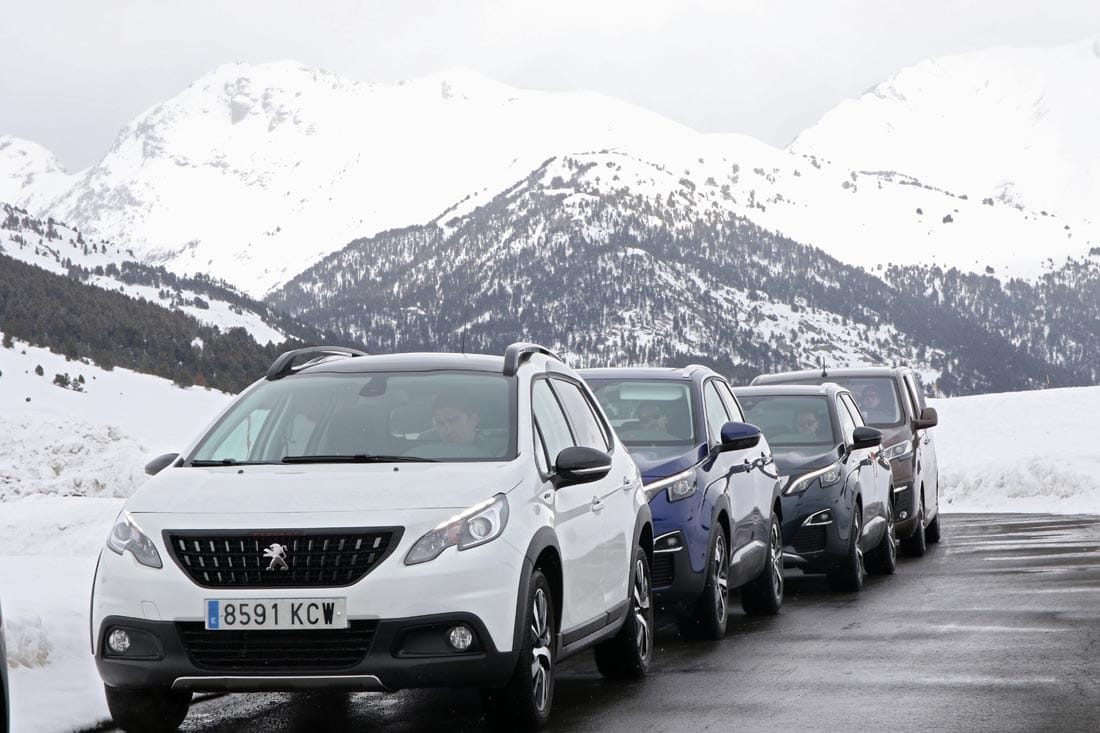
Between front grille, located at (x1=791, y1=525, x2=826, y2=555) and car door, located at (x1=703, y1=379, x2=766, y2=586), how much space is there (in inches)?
71.2

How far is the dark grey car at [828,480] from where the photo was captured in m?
13.2

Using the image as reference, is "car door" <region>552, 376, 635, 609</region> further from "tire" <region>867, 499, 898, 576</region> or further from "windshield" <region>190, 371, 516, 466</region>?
"tire" <region>867, 499, 898, 576</region>

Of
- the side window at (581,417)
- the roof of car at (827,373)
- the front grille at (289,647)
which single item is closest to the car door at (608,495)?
the side window at (581,417)

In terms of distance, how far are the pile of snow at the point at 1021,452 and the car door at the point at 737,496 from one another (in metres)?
17.2

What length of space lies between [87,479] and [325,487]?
966 inches

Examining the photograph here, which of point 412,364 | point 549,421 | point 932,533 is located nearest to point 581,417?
point 549,421

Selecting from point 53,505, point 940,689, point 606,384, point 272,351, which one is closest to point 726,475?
point 606,384

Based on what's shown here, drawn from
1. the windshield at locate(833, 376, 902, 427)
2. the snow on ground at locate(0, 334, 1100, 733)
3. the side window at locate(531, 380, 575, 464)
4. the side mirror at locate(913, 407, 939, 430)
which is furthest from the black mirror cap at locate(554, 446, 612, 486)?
the side mirror at locate(913, 407, 939, 430)

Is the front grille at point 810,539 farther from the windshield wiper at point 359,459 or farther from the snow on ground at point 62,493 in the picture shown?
the windshield wiper at point 359,459

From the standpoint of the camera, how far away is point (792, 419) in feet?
47.2

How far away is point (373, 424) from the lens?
7.14m

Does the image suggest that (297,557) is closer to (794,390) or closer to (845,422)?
(794,390)

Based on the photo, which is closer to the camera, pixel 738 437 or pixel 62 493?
pixel 738 437

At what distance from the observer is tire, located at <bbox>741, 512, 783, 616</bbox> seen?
11602 mm
